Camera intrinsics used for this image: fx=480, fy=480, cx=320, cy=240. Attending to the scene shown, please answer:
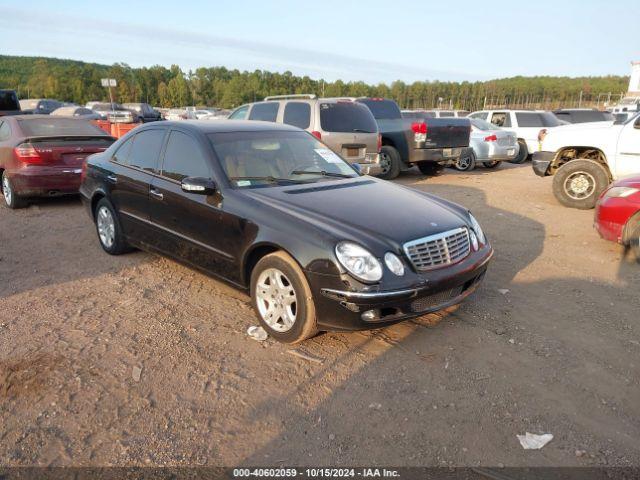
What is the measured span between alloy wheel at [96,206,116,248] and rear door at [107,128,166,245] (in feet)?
0.94

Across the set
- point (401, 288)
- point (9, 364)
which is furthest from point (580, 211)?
point (9, 364)

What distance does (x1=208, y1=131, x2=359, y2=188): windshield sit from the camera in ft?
13.5

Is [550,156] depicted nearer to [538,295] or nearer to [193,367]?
[538,295]

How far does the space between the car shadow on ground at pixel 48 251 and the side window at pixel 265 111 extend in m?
3.72

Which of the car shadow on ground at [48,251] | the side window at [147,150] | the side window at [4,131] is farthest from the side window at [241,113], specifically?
the side window at [147,150]

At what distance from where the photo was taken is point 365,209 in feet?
12.3

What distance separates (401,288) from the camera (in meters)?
3.18

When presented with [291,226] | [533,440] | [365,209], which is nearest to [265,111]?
[365,209]

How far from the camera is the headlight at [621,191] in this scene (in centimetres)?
→ 545

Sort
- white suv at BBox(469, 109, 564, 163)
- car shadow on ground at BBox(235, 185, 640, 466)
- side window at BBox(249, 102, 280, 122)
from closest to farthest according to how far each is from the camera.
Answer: car shadow on ground at BBox(235, 185, 640, 466)
side window at BBox(249, 102, 280, 122)
white suv at BBox(469, 109, 564, 163)

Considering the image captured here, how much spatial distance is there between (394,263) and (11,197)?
7.20 meters

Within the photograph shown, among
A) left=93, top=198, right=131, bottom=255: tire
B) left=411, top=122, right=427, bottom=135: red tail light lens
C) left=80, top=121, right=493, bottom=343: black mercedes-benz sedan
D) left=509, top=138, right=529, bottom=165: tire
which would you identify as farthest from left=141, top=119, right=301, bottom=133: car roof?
left=509, top=138, right=529, bottom=165: tire

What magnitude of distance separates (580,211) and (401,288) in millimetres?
6445

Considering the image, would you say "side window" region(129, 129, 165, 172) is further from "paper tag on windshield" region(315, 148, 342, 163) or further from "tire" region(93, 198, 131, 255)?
"paper tag on windshield" region(315, 148, 342, 163)
